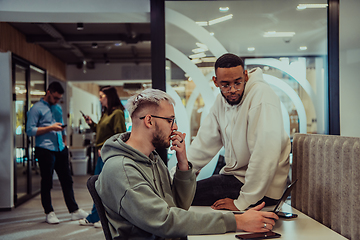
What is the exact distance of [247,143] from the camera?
183cm

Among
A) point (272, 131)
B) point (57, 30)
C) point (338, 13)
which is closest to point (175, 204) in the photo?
point (272, 131)

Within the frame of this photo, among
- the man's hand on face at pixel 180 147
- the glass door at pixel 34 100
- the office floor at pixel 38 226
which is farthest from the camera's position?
the glass door at pixel 34 100

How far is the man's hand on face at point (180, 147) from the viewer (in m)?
1.48

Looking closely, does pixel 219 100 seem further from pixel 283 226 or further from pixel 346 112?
pixel 346 112

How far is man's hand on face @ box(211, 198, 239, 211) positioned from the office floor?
203 centimetres

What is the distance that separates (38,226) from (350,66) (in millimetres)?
3788

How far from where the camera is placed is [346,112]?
3.10 meters

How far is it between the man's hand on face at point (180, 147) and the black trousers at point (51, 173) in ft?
9.24

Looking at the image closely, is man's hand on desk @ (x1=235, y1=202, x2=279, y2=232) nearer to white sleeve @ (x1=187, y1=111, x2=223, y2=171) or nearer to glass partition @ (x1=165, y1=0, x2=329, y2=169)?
white sleeve @ (x1=187, y1=111, x2=223, y2=171)

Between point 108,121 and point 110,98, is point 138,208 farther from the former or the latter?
point 110,98

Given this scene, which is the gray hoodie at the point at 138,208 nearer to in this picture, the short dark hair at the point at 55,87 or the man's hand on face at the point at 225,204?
the man's hand on face at the point at 225,204

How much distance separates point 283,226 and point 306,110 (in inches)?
76.2

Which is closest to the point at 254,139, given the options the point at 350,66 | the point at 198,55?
the point at 198,55

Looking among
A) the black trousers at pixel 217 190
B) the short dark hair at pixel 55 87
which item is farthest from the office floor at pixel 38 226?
the black trousers at pixel 217 190
